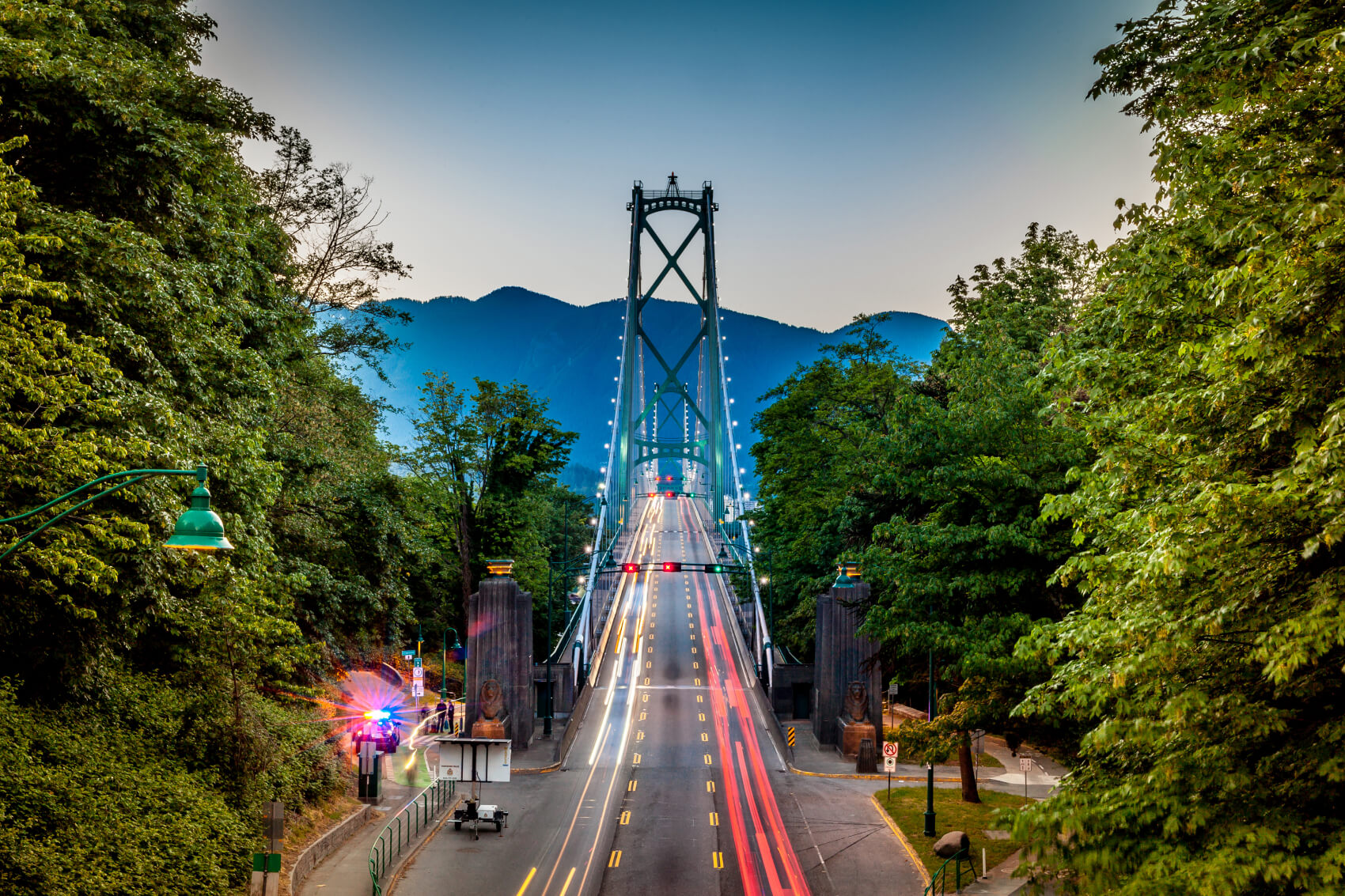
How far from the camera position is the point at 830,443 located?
50.7 m

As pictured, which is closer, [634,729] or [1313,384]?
[1313,384]

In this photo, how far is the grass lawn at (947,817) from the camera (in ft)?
74.8

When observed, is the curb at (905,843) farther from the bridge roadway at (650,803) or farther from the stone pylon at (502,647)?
the stone pylon at (502,647)

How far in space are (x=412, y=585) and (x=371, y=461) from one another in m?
13.5

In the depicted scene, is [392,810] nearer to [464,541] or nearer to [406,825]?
[406,825]

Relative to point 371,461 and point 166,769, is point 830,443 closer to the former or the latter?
point 371,461

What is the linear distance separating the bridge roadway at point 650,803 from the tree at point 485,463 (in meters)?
10.1

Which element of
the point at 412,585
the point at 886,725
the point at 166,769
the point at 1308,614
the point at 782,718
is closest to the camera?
the point at 1308,614

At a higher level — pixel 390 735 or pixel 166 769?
pixel 166 769

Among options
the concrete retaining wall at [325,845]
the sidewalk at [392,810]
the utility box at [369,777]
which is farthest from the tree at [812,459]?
the concrete retaining wall at [325,845]

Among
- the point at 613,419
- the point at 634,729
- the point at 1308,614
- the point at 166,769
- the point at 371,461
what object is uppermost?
the point at 613,419

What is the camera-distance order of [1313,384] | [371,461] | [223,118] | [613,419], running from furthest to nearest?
[613,419], [371,461], [223,118], [1313,384]

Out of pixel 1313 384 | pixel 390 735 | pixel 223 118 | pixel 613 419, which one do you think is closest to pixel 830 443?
pixel 390 735

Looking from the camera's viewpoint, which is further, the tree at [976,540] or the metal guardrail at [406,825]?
the metal guardrail at [406,825]
